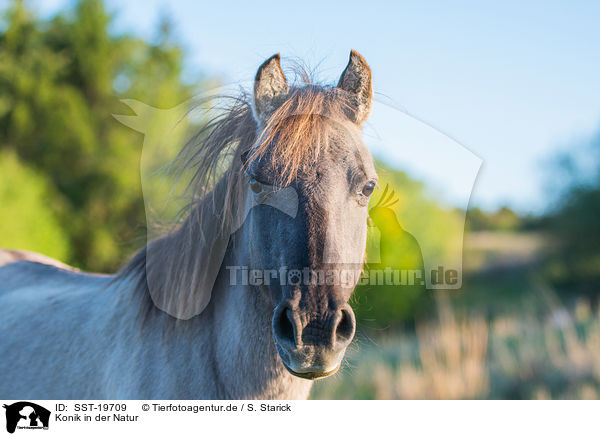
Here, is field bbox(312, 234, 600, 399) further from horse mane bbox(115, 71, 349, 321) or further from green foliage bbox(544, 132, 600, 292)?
green foliage bbox(544, 132, 600, 292)

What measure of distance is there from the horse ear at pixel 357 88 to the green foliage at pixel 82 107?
48.9 feet

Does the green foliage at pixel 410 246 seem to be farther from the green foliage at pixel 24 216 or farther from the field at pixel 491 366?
the green foliage at pixel 24 216

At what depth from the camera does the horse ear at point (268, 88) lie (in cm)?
194

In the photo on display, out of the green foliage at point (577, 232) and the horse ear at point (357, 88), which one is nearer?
the horse ear at point (357, 88)

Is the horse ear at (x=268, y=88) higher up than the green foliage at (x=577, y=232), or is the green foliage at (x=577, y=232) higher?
the green foliage at (x=577, y=232)

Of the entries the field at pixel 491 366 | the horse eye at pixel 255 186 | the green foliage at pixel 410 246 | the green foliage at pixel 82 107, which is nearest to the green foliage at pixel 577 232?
the green foliage at pixel 410 246

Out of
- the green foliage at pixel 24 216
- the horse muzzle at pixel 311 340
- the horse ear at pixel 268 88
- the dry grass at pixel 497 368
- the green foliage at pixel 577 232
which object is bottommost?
the horse muzzle at pixel 311 340

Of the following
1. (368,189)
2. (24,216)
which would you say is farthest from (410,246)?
(24,216)
